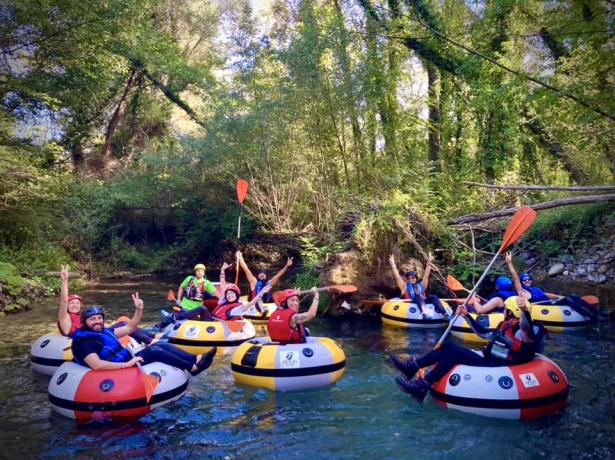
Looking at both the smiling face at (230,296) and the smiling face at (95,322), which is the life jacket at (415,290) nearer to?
the smiling face at (230,296)

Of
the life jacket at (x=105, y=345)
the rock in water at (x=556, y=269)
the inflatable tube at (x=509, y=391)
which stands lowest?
the inflatable tube at (x=509, y=391)

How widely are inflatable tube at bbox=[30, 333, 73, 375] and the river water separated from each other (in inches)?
6.8

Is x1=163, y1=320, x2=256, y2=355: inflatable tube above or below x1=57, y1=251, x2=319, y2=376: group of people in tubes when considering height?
below

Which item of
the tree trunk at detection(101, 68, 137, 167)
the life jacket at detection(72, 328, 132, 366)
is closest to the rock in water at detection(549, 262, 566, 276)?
the life jacket at detection(72, 328, 132, 366)

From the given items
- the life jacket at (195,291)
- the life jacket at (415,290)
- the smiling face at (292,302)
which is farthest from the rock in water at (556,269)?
the life jacket at (195,291)

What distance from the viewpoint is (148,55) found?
18297mm

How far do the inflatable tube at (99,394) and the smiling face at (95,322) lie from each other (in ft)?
1.26

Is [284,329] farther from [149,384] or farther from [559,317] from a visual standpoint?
[559,317]

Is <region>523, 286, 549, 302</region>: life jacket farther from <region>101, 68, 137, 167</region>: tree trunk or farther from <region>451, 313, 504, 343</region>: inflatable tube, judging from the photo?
<region>101, 68, 137, 167</region>: tree trunk

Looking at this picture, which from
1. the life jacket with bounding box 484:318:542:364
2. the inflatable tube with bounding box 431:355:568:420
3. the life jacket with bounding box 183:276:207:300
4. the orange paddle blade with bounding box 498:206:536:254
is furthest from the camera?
the life jacket with bounding box 183:276:207:300

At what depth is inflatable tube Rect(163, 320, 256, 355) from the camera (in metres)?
7.32

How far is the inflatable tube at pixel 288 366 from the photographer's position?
18.8 ft

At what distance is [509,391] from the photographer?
479cm

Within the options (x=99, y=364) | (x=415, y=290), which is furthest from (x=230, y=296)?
(x=99, y=364)
